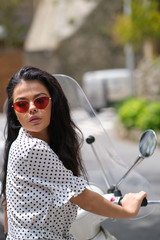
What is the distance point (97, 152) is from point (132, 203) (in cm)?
76

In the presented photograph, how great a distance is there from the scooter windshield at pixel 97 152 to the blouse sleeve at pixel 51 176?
2.53ft

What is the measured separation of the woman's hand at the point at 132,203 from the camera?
167 centimetres

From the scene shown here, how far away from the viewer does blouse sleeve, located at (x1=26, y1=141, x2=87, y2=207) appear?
5.05 ft

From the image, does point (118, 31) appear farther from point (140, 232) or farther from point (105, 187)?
point (105, 187)

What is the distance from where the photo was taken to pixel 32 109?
5.45 ft

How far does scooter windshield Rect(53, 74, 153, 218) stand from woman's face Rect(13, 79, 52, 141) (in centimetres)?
64

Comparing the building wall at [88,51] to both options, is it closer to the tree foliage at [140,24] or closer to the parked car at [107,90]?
the parked car at [107,90]

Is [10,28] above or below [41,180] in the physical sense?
below

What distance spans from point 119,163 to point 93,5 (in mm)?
21187

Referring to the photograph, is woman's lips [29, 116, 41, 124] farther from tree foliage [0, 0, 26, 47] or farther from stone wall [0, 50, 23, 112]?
tree foliage [0, 0, 26, 47]

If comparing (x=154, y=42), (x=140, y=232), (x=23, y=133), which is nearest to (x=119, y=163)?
(x=23, y=133)

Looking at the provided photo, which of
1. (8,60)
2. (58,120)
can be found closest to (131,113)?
(58,120)

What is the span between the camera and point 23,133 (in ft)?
5.48

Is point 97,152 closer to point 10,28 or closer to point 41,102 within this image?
point 41,102
